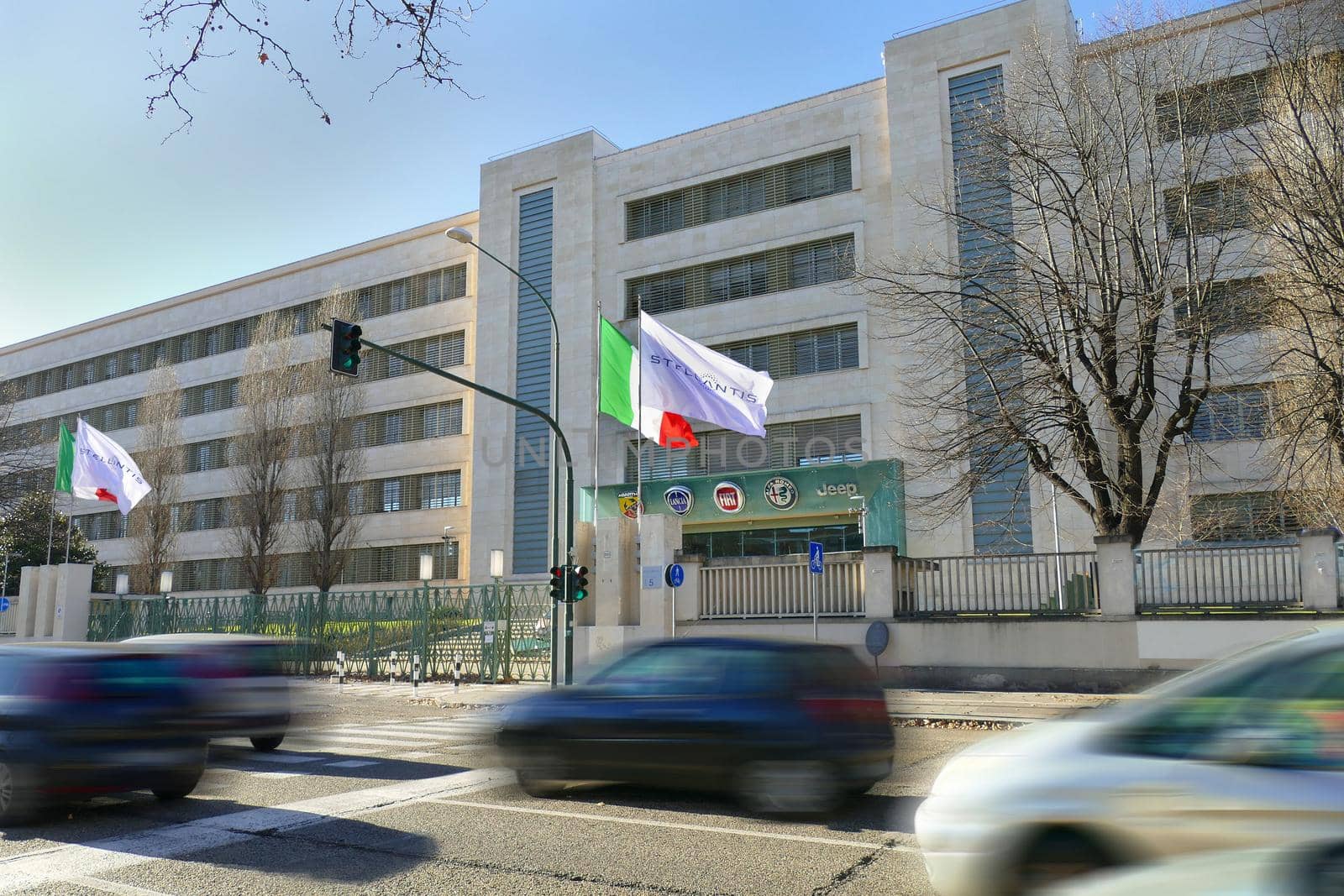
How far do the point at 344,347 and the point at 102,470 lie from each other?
21.2 metres

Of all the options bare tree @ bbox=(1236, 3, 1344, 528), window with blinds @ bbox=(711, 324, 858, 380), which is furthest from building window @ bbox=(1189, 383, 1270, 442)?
window with blinds @ bbox=(711, 324, 858, 380)

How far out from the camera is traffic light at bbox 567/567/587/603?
69.1 feet

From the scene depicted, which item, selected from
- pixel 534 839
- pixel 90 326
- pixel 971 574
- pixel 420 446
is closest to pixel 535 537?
pixel 420 446

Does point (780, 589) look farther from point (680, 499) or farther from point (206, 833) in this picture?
point (206, 833)

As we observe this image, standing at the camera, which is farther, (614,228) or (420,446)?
(420,446)

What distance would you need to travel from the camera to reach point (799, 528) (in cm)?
3453

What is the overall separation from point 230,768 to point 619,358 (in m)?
14.3

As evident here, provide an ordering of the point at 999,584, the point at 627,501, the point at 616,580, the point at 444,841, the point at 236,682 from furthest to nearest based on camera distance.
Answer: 1. the point at 627,501
2. the point at 616,580
3. the point at 999,584
4. the point at 236,682
5. the point at 444,841

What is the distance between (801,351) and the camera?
3541cm

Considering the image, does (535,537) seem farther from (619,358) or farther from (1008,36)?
(1008,36)

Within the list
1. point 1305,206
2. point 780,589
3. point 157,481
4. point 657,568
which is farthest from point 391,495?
point 1305,206

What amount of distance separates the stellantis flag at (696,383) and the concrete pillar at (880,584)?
363 cm

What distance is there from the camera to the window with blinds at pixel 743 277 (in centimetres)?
3544

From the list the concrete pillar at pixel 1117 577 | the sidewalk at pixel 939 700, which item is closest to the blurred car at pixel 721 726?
the sidewalk at pixel 939 700
